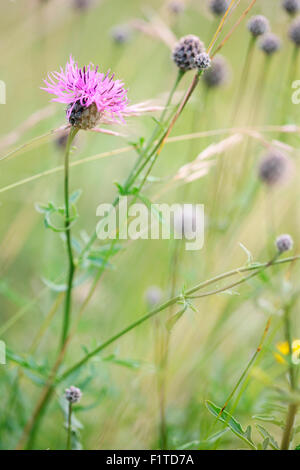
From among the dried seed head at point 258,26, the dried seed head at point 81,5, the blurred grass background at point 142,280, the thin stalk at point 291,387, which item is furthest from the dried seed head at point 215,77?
the thin stalk at point 291,387

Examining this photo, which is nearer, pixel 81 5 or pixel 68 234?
pixel 68 234

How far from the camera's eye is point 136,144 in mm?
1054

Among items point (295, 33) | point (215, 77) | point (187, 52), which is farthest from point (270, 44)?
point (187, 52)

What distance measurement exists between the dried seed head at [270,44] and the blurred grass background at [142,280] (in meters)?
0.10

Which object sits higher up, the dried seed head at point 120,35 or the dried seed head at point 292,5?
the dried seed head at point 120,35

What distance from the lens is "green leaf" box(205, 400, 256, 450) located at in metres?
0.89

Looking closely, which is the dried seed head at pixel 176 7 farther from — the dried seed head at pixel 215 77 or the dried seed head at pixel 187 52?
the dried seed head at pixel 187 52

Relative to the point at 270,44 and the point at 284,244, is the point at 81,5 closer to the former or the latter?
the point at 270,44

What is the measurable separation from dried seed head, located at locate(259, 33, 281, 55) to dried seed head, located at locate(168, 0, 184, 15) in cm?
27

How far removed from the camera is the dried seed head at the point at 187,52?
1.07m

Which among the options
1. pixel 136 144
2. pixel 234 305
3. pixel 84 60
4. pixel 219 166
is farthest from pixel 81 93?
pixel 84 60

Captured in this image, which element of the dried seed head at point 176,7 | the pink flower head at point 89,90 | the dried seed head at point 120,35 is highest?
the dried seed head at point 120,35

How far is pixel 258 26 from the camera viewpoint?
4.09 feet

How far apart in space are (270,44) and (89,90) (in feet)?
2.71
